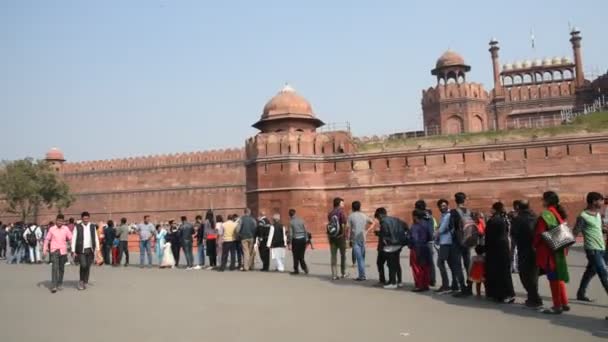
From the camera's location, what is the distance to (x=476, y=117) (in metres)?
33.6

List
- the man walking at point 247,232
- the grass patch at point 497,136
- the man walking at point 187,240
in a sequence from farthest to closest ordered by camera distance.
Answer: the grass patch at point 497,136
the man walking at point 187,240
the man walking at point 247,232

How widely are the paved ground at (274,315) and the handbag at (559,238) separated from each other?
2.32ft

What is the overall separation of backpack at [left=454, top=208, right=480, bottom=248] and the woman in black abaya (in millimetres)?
163

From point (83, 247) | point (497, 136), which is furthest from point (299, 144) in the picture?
point (83, 247)

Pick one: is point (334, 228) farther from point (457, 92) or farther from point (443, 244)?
point (457, 92)

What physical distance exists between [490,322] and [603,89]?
1269 inches

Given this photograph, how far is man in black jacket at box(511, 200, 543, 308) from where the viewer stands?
5805 mm

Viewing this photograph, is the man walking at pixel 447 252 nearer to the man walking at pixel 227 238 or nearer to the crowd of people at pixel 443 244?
the crowd of people at pixel 443 244

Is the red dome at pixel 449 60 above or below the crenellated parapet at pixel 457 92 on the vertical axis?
above

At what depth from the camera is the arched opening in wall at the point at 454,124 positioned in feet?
110

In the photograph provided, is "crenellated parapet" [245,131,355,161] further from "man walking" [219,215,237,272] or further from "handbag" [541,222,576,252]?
"handbag" [541,222,576,252]

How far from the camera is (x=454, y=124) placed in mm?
33750

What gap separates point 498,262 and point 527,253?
0.44 m

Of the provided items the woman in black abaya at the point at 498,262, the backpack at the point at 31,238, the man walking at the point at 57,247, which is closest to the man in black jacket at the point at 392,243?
the woman in black abaya at the point at 498,262
